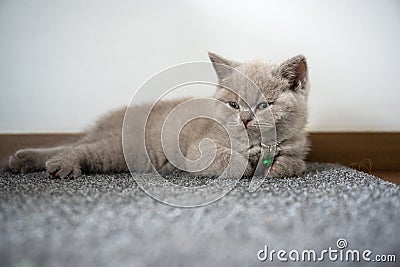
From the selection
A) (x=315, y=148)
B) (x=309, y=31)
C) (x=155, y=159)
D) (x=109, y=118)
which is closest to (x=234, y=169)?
(x=155, y=159)

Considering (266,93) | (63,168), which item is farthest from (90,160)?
(266,93)

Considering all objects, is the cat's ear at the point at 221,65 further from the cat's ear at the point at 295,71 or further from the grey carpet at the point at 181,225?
the grey carpet at the point at 181,225

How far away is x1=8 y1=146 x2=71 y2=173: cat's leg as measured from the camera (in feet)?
4.40

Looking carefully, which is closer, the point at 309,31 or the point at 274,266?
the point at 274,266

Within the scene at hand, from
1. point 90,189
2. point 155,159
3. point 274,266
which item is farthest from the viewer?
point 155,159

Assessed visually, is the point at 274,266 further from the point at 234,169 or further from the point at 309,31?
the point at 309,31

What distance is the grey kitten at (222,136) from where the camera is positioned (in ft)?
3.96

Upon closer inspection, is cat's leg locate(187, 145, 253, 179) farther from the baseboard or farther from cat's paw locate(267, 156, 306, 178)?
the baseboard

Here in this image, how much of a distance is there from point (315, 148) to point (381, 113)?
0.30 metres

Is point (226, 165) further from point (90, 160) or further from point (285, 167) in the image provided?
point (90, 160)

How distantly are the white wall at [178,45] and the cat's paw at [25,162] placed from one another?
1.08 ft

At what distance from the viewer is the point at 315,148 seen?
5.56 ft

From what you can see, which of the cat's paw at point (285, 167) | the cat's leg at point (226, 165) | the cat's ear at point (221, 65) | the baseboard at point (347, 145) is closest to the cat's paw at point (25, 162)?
the baseboard at point (347, 145)

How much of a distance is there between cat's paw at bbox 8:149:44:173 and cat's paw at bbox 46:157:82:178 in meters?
0.20
